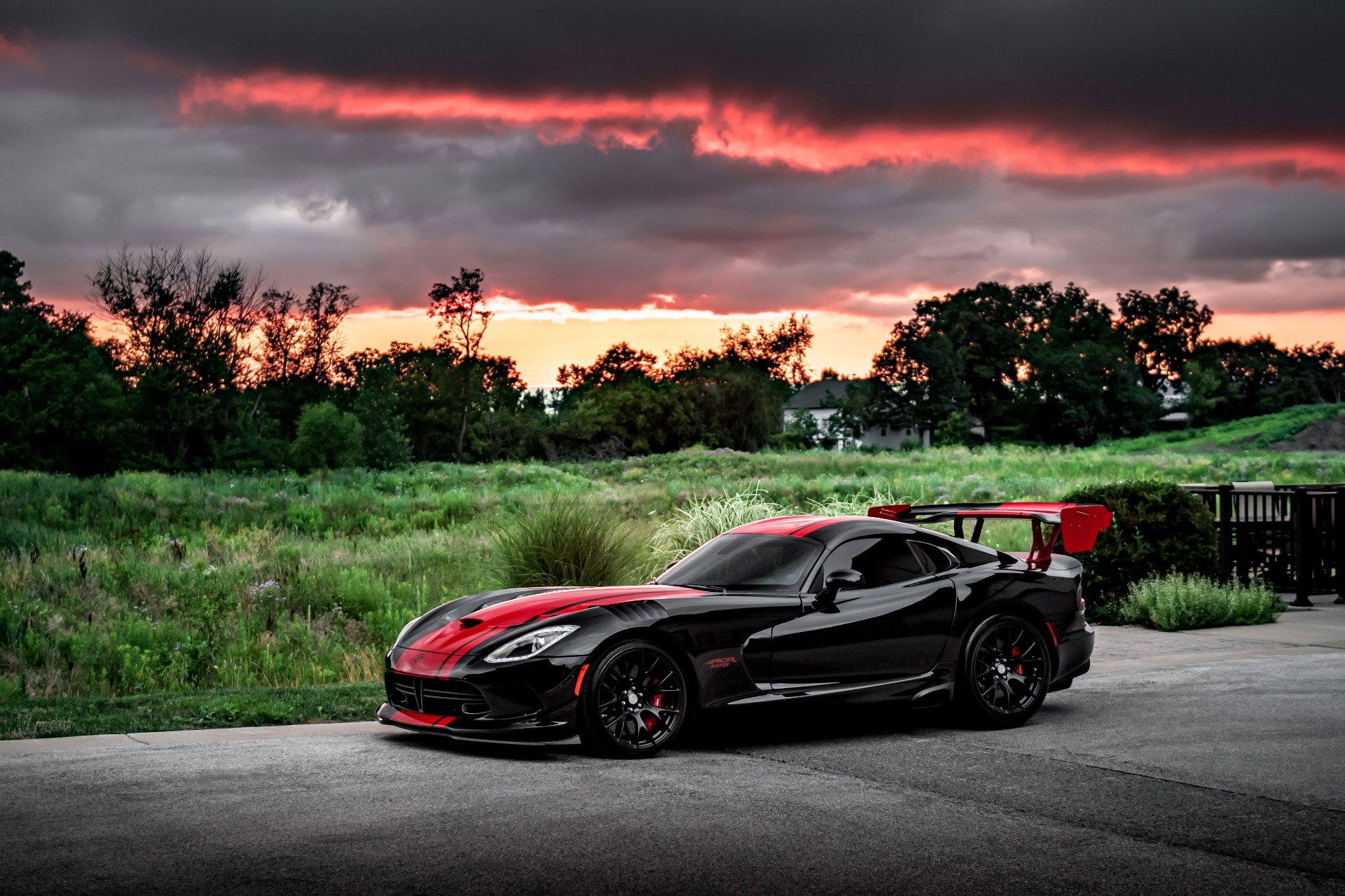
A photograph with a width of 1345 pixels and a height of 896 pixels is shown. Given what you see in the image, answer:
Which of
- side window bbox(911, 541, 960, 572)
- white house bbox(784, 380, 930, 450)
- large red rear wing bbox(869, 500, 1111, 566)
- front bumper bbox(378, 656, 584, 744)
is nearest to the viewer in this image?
front bumper bbox(378, 656, 584, 744)

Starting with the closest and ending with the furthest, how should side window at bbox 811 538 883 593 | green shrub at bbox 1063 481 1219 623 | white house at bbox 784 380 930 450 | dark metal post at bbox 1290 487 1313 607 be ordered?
side window at bbox 811 538 883 593 → green shrub at bbox 1063 481 1219 623 → dark metal post at bbox 1290 487 1313 607 → white house at bbox 784 380 930 450

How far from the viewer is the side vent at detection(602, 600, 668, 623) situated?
7750mm

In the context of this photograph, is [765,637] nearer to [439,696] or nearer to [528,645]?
[528,645]

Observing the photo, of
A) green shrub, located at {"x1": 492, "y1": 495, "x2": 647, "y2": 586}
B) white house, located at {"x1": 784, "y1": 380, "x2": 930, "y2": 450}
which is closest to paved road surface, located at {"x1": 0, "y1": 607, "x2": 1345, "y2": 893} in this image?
green shrub, located at {"x1": 492, "y1": 495, "x2": 647, "y2": 586}

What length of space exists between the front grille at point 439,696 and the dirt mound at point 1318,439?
223 ft

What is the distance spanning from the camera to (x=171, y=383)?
207 feet

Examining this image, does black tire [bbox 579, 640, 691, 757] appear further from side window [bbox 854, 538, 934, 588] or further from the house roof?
the house roof

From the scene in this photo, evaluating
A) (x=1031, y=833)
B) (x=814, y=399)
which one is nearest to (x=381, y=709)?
(x=1031, y=833)

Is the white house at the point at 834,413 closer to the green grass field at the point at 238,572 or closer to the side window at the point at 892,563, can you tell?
the green grass field at the point at 238,572

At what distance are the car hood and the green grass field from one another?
194 cm

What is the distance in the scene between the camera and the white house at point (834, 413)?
107m

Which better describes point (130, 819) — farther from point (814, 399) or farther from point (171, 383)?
point (814, 399)

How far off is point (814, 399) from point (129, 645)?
126177mm

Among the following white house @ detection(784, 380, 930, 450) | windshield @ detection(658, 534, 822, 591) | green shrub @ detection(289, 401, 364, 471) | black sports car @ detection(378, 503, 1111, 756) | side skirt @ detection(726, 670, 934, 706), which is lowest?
side skirt @ detection(726, 670, 934, 706)
